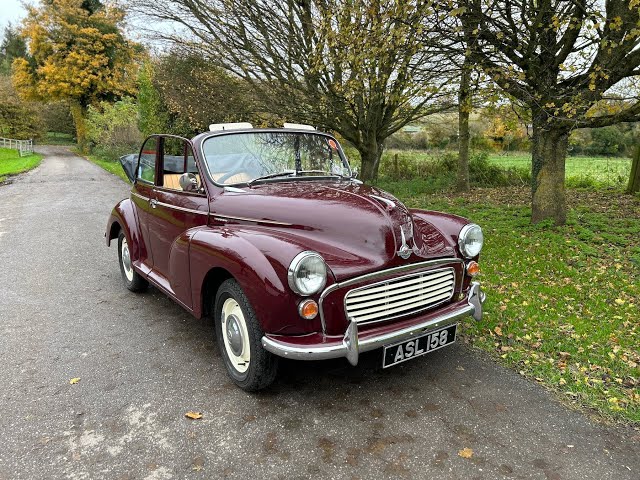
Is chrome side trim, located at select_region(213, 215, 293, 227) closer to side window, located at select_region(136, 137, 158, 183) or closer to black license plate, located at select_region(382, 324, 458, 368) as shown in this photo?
black license plate, located at select_region(382, 324, 458, 368)

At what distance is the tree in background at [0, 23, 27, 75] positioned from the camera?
52.2 meters

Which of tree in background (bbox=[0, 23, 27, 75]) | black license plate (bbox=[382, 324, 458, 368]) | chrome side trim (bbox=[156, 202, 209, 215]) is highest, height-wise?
tree in background (bbox=[0, 23, 27, 75])

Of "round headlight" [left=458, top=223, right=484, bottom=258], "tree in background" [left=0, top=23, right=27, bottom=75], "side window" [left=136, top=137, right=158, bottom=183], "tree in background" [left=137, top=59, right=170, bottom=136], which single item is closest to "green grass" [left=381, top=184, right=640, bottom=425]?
"round headlight" [left=458, top=223, right=484, bottom=258]

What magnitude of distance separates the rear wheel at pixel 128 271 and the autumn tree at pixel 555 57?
5.09 metres

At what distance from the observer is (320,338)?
2.83 m

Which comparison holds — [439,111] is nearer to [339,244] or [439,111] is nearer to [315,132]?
[315,132]

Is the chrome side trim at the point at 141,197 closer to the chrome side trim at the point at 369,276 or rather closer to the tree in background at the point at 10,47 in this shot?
the chrome side trim at the point at 369,276

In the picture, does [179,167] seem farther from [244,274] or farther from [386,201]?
[386,201]

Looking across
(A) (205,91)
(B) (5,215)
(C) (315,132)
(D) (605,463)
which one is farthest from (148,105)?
(D) (605,463)

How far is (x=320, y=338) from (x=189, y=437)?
978 millimetres

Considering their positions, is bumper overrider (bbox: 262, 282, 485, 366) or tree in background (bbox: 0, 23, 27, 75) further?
tree in background (bbox: 0, 23, 27, 75)

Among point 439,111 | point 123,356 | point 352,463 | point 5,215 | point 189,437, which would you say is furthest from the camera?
point 439,111

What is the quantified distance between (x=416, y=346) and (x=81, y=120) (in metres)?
41.9

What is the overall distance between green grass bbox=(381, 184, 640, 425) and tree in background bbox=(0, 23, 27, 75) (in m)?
60.6
